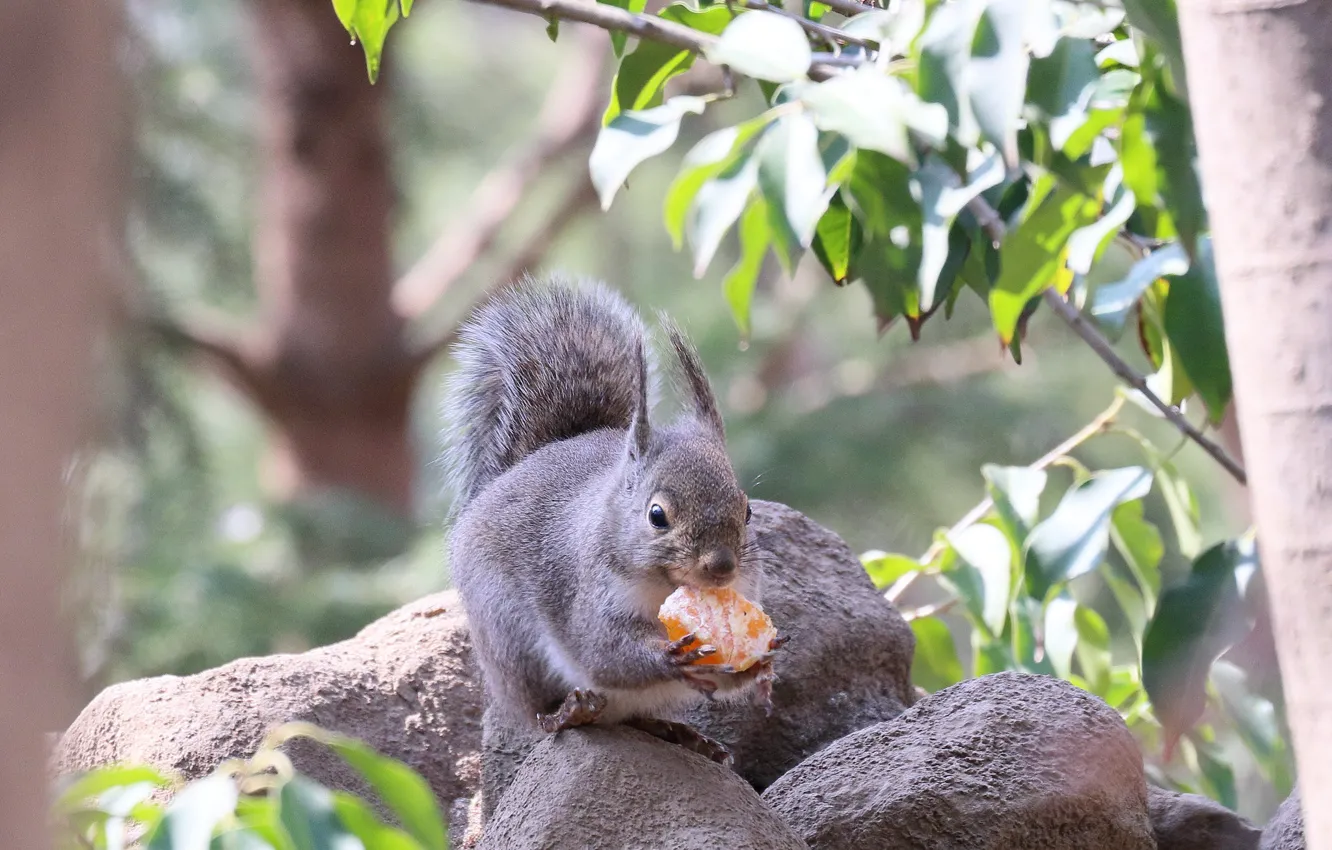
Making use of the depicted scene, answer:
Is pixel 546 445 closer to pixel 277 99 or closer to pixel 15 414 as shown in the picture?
pixel 15 414

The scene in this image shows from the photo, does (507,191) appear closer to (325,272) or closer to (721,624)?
(325,272)

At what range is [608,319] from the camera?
1.70 meters

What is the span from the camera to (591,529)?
4.51 feet

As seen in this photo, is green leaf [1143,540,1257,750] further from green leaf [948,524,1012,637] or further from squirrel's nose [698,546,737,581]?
squirrel's nose [698,546,737,581]

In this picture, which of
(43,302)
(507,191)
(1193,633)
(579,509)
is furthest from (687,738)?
(507,191)

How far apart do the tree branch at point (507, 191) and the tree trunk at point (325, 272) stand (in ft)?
0.59

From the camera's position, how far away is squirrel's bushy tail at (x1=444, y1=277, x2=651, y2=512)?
1632 mm

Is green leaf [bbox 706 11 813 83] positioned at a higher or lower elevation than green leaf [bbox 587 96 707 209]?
higher

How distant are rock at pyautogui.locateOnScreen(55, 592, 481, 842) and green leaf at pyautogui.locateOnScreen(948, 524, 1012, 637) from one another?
611 mm

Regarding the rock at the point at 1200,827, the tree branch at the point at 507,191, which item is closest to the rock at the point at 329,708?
the rock at the point at 1200,827

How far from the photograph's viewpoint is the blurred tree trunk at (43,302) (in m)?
0.39

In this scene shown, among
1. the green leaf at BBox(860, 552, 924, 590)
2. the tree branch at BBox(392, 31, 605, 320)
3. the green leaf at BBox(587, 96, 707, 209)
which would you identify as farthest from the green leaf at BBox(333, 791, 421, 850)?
the tree branch at BBox(392, 31, 605, 320)

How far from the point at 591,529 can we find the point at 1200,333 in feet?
2.01

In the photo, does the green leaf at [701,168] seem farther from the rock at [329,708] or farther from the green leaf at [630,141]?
the rock at [329,708]
